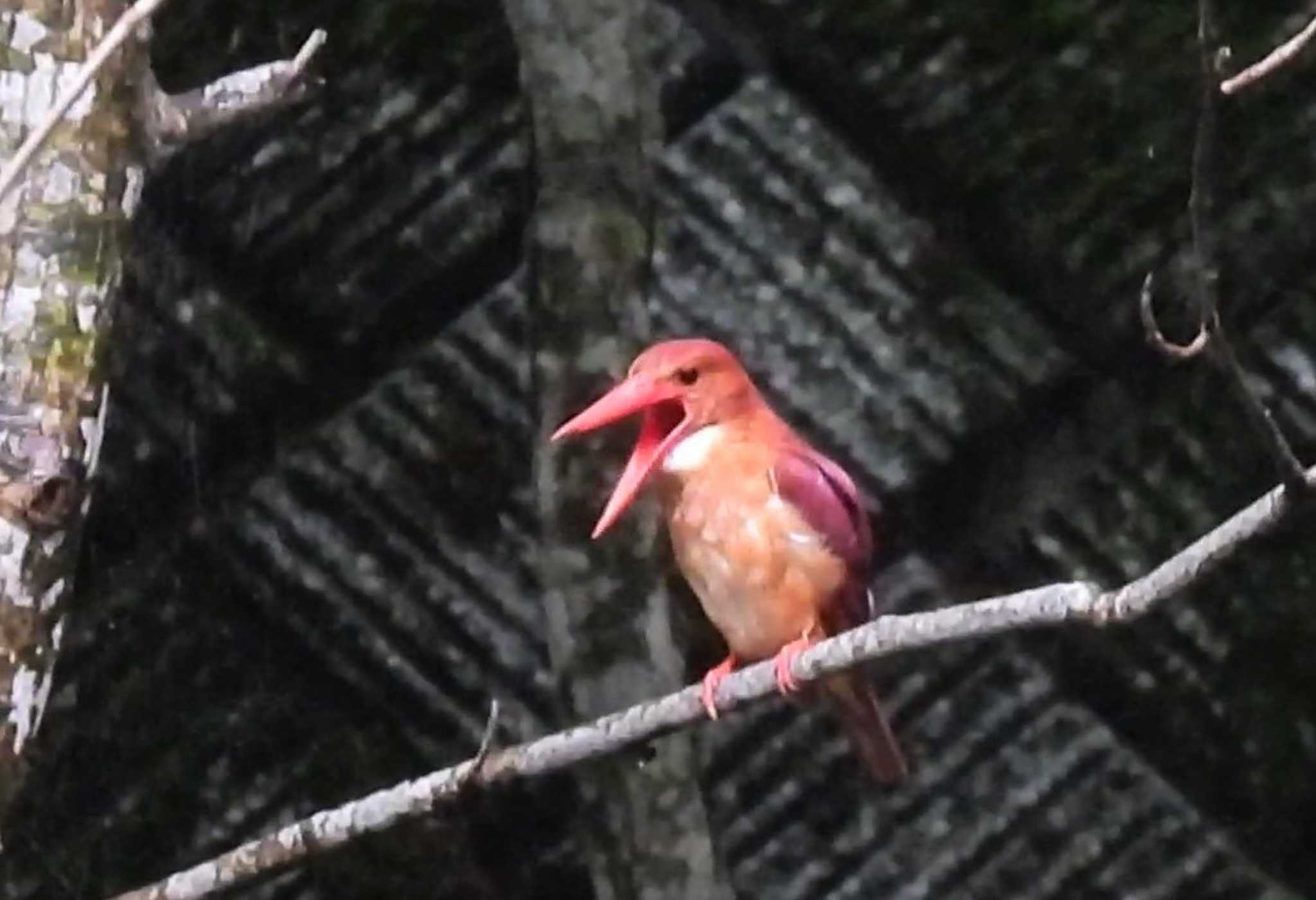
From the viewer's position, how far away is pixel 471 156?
1182 mm

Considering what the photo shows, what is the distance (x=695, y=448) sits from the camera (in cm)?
98

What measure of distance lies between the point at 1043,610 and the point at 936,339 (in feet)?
1.78

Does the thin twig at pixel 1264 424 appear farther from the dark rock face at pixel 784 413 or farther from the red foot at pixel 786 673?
the dark rock face at pixel 784 413

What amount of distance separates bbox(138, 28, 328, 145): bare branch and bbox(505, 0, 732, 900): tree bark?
154 millimetres

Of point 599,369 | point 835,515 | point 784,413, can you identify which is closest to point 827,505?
point 835,515

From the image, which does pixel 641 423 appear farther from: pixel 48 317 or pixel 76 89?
pixel 76 89

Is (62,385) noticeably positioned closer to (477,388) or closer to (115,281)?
(115,281)

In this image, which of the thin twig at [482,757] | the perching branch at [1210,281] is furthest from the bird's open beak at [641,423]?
the perching branch at [1210,281]

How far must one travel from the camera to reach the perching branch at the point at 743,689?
660mm

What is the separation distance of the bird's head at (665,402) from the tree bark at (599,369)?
0.02 metres

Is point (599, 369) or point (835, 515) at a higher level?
point (599, 369)

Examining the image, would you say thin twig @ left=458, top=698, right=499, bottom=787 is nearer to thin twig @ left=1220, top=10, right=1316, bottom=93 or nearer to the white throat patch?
the white throat patch

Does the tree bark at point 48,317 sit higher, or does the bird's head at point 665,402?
the tree bark at point 48,317

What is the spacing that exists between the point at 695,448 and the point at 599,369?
0.24 ft
